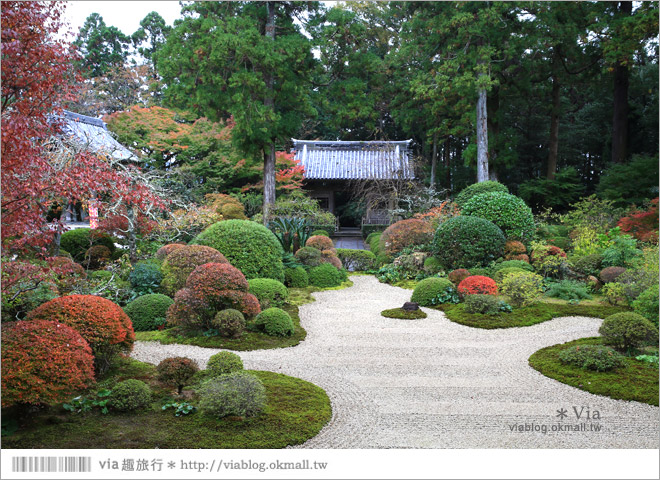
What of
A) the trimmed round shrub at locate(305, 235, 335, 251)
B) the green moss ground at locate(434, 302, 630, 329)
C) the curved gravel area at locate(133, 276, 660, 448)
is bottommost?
the curved gravel area at locate(133, 276, 660, 448)

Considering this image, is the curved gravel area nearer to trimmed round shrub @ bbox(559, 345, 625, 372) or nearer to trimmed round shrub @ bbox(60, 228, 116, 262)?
trimmed round shrub @ bbox(559, 345, 625, 372)

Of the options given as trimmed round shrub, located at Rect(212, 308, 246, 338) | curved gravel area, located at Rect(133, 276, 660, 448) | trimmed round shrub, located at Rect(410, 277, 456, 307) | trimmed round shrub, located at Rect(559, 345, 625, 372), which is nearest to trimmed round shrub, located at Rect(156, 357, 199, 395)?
curved gravel area, located at Rect(133, 276, 660, 448)

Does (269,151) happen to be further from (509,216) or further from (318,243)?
(509,216)

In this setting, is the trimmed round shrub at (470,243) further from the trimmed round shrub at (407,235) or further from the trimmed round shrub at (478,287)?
the trimmed round shrub at (407,235)

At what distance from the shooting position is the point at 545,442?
3791 mm

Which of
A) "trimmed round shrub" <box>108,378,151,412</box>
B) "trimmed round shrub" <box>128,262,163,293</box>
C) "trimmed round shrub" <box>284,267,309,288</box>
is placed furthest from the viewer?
"trimmed round shrub" <box>284,267,309,288</box>

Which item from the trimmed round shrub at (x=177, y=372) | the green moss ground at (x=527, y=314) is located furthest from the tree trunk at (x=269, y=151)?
the trimmed round shrub at (x=177, y=372)

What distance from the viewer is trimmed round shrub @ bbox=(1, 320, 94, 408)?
11.7 feet

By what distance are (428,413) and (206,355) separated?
2854 mm

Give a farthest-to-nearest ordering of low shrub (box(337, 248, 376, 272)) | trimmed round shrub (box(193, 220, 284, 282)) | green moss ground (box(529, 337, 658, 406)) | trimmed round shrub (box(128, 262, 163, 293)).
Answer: low shrub (box(337, 248, 376, 272)), trimmed round shrub (box(193, 220, 284, 282)), trimmed round shrub (box(128, 262, 163, 293)), green moss ground (box(529, 337, 658, 406))

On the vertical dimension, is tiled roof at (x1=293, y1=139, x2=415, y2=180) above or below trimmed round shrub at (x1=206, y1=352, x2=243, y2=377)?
above

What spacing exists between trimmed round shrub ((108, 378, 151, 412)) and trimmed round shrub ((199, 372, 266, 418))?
0.49m

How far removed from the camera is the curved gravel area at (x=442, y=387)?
390 centimetres

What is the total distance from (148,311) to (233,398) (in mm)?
3652
